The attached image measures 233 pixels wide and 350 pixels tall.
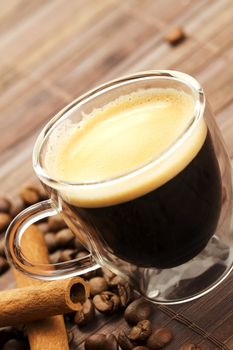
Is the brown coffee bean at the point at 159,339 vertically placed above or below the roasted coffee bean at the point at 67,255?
below

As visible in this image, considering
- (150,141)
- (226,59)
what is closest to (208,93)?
(226,59)

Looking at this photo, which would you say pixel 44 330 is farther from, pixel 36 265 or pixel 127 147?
pixel 127 147

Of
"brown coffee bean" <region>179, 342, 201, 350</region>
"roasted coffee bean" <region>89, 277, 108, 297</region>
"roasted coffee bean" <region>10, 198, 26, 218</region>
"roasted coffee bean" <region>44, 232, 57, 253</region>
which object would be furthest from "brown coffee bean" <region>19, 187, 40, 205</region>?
"brown coffee bean" <region>179, 342, 201, 350</region>

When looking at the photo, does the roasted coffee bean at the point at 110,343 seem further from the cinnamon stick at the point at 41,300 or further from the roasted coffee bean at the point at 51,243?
the roasted coffee bean at the point at 51,243

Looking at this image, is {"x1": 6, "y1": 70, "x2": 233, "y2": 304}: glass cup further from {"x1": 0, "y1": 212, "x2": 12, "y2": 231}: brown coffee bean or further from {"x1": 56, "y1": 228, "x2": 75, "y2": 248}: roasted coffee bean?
{"x1": 0, "y1": 212, "x2": 12, "y2": 231}: brown coffee bean

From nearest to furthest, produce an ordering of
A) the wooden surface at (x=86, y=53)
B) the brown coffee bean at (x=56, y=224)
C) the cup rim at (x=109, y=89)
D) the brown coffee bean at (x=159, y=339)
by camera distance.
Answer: the cup rim at (x=109, y=89)
the brown coffee bean at (x=159, y=339)
the brown coffee bean at (x=56, y=224)
the wooden surface at (x=86, y=53)

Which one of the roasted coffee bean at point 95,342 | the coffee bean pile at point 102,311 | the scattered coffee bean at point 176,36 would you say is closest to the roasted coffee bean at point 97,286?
the coffee bean pile at point 102,311
